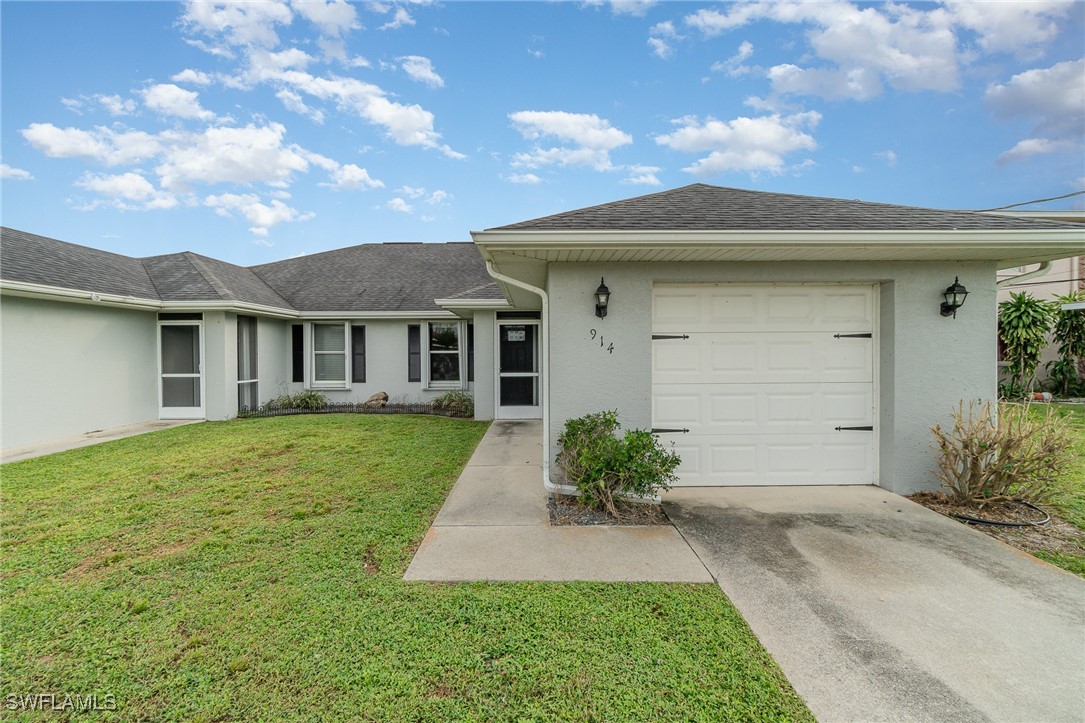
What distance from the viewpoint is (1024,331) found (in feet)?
40.0

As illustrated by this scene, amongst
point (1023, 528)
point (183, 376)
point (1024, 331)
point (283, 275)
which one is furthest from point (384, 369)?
point (1024, 331)

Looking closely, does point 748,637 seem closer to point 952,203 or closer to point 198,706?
point 198,706

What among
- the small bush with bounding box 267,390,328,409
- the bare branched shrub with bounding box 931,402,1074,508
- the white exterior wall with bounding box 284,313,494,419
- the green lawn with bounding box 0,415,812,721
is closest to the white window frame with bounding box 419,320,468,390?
the white exterior wall with bounding box 284,313,494,419

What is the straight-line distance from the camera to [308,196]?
16328 millimetres

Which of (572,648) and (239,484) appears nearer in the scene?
(572,648)

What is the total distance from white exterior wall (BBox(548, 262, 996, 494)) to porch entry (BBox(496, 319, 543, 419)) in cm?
576

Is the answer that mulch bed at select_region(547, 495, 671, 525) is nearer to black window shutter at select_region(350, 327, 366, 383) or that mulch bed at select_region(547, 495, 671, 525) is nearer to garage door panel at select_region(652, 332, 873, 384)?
garage door panel at select_region(652, 332, 873, 384)

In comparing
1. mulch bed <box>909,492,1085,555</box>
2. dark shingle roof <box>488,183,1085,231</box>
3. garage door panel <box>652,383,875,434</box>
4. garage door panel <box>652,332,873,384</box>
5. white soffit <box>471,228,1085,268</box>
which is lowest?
mulch bed <box>909,492,1085,555</box>

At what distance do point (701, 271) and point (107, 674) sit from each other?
5648 mm

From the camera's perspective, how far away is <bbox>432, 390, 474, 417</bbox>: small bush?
38.3 ft

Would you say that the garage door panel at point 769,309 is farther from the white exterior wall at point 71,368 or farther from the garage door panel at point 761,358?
the white exterior wall at point 71,368

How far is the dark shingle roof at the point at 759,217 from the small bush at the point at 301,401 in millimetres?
10077

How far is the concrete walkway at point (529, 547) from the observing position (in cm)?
331

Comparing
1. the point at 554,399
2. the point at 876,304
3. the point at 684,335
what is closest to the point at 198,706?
the point at 554,399
